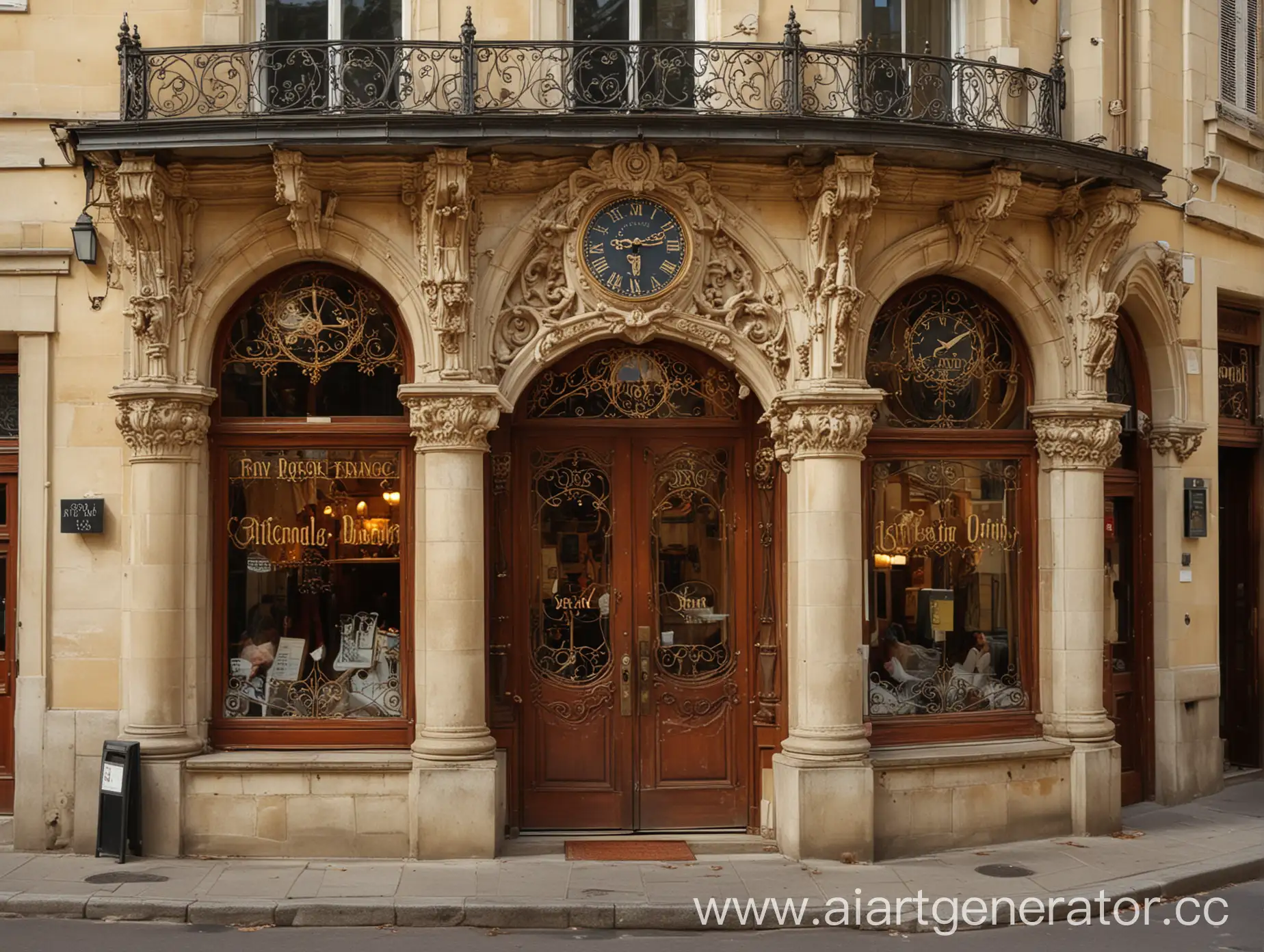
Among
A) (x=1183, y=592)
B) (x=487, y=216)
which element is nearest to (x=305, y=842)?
(x=487, y=216)

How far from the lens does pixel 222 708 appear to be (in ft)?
38.9

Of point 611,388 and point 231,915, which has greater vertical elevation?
point 611,388

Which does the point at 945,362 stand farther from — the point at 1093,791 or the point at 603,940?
the point at 603,940

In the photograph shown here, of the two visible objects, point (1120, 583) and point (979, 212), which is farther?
point (1120, 583)

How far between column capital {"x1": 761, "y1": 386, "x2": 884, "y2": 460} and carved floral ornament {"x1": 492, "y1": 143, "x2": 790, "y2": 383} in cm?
31

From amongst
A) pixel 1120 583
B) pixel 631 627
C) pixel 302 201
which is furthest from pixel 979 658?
pixel 302 201

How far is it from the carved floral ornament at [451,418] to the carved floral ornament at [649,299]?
39 cm

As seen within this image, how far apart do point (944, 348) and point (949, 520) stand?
4.98ft

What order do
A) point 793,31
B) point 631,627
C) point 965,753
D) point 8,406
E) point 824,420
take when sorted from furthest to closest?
point 8,406, point 631,627, point 965,753, point 824,420, point 793,31

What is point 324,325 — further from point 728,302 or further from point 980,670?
point 980,670

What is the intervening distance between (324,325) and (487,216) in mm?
1661

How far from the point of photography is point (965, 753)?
39.7 ft

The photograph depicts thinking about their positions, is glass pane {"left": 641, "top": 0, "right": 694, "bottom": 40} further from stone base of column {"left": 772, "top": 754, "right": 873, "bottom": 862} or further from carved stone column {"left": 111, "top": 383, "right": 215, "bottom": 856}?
stone base of column {"left": 772, "top": 754, "right": 873, "bottom": 862}

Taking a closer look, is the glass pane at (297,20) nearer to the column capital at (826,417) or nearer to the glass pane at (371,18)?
the glass pane at (371,18)
